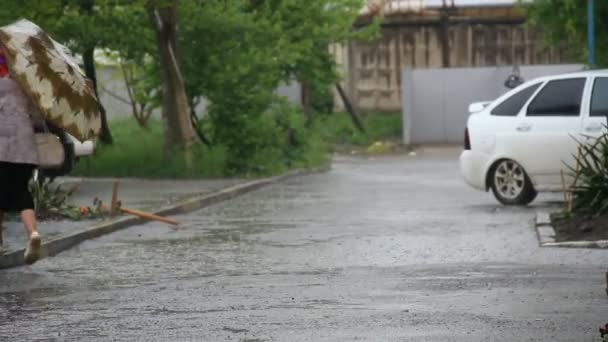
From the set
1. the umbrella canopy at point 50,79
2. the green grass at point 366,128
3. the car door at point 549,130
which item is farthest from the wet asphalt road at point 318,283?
the green grass at point 366,128

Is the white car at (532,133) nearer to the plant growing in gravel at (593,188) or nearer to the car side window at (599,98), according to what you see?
the car side window at (599,98)

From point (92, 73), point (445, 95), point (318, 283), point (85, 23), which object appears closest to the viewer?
point (318, 283)

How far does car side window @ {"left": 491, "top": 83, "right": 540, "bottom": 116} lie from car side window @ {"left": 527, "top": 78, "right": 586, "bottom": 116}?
186 millimetres

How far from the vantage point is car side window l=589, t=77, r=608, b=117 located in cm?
2019

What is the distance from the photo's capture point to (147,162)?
29.0 meters

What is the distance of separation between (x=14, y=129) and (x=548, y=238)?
5315mm

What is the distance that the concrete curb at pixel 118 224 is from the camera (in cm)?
1423

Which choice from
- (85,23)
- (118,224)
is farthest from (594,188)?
(85,23)

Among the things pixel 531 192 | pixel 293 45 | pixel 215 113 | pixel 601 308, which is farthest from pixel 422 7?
pixel 601 308

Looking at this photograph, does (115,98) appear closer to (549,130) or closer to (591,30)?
(591,30)

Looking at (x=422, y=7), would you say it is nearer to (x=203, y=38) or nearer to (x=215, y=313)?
(x=203, y=38)

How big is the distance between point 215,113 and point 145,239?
13.0 metres

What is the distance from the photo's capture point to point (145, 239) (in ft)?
55.3

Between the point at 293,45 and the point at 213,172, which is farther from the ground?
the point at 293,45
